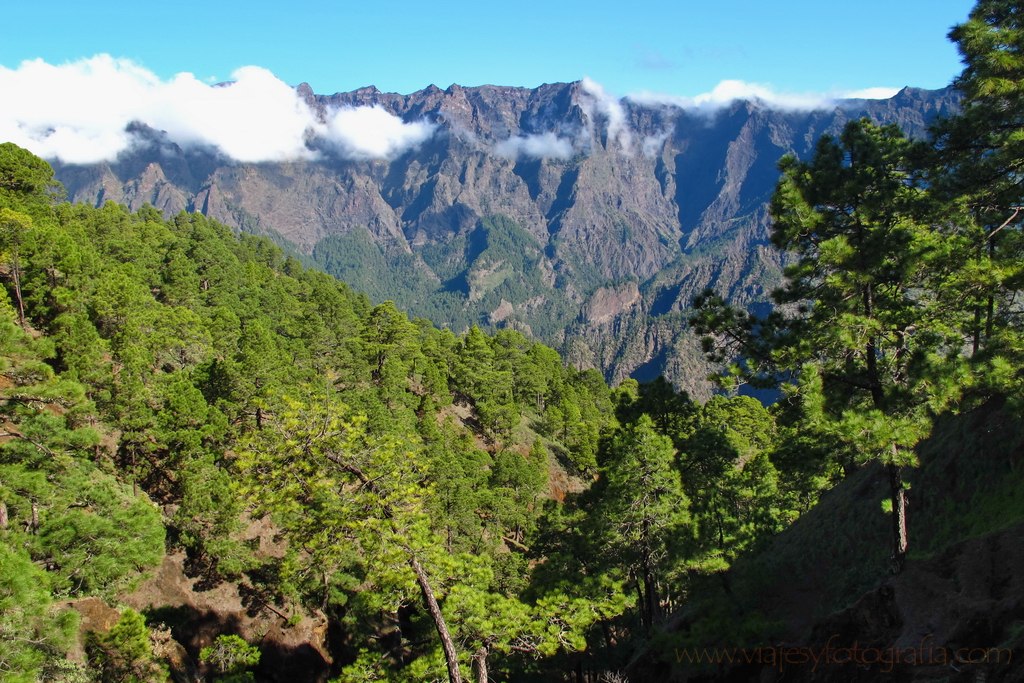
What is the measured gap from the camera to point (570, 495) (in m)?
42.1

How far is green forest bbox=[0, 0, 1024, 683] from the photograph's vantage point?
13492 millimetres

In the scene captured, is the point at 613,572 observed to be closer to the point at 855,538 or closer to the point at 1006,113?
the point at 855,538

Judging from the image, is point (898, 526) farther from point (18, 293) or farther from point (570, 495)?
point (18, 293)

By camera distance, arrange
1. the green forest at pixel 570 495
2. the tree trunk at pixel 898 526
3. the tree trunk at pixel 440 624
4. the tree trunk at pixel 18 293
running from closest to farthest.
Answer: the green forest at pixel 570 495 → the tree trunk at pixel 440 624 → the tree trunk at pixel 898 526 → the tree trunk at pixel 18 293

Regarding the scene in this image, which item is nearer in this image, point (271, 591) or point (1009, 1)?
point (1009, 1)

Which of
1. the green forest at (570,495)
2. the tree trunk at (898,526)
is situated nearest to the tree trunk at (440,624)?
the green forest at (570,495)

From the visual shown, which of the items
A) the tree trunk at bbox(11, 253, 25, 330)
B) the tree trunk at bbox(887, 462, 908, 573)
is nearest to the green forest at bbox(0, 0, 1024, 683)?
the tree trunk at bbox(887, 462, 908, 573)

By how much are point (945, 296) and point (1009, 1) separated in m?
6.99

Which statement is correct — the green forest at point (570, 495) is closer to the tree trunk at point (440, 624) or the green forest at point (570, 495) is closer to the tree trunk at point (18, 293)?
the tree trunk at point (440, 624)

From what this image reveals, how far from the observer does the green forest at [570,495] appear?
13.5 meters

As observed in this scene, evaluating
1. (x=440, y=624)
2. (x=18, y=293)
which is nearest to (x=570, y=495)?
(x=440, y=624)

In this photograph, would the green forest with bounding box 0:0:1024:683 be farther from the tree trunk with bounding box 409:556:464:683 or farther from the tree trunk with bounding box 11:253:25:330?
the tree trunk with bounding box 11:253:25:330

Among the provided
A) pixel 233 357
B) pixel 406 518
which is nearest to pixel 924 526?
pixel 406 518

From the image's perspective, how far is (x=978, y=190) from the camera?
561 inches
